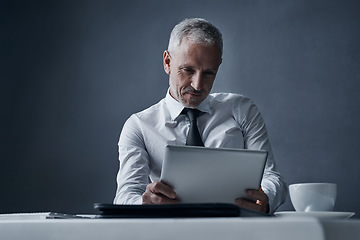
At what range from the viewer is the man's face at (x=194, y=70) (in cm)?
174

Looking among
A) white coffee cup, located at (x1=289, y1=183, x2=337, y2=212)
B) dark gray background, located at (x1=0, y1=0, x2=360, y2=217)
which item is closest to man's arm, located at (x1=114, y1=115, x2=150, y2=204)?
white coffee cup, located at (x1=289, y1=183, x2=337, y2=212)

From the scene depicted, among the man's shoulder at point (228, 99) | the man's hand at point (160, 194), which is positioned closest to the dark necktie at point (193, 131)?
the man's shoulder at point (228, 99)

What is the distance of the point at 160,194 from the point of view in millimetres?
1026

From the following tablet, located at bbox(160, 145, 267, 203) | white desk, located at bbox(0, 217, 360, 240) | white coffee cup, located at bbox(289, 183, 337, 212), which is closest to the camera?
white desk, located at bbox(0, 217, 360, 240)

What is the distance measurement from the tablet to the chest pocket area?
790 mm

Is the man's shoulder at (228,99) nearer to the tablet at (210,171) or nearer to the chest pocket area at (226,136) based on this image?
the chest pocket area at (226,136)

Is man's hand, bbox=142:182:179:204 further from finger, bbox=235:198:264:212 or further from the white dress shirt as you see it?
the white dress shirt

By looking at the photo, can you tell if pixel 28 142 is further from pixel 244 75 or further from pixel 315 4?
pixel 315 4

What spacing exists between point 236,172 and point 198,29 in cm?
96

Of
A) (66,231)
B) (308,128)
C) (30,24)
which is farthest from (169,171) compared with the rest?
(30,24)

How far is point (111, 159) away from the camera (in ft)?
8.56

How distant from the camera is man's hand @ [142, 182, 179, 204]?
0.95 m

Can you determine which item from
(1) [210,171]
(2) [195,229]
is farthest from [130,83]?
(2) [195,229]

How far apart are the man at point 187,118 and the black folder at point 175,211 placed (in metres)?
1.08
